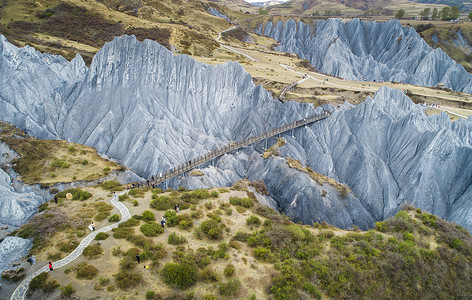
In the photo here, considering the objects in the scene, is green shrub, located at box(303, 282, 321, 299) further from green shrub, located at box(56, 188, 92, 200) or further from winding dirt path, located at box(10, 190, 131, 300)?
green shrub, located at box(56, 188, 92, 200)

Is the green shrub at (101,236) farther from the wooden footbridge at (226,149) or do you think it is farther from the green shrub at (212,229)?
the wooden footbridge at (226,149)

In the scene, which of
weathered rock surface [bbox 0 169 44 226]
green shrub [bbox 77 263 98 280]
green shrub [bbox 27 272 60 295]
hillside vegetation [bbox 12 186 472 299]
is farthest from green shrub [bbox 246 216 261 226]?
weathered rock surface [bbox 0 169 44 226]

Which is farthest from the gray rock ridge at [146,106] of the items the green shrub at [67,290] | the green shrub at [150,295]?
the green shrub at [150,295]

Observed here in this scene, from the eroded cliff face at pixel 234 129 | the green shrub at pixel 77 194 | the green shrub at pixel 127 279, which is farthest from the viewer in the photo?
the eroded cliff face at pixel 234 129

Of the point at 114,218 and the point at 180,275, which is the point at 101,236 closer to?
the point at 114,218

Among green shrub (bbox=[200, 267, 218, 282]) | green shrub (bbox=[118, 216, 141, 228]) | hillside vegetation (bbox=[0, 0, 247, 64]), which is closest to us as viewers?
green shrub (bbox=[200, 267, 218, 282])

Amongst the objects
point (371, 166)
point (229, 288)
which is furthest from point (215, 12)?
point (229, 288)
